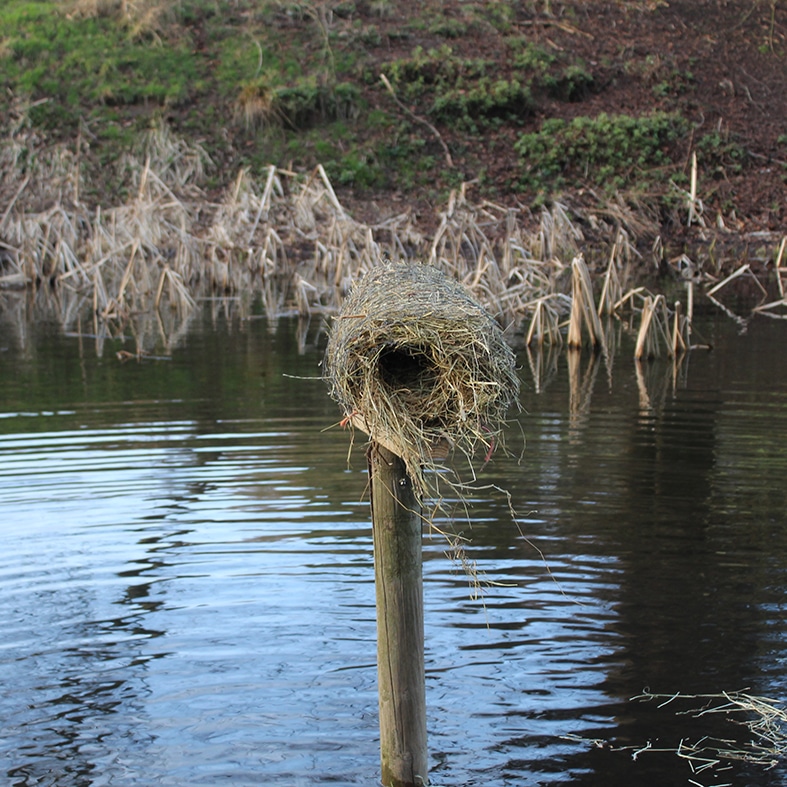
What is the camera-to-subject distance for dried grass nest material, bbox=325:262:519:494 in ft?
12.9

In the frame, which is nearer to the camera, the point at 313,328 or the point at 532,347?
the point at 532,347

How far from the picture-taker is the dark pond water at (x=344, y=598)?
4988 millimetres

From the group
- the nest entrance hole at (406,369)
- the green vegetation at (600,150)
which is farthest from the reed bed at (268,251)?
the nest entrance hole at (406,369)

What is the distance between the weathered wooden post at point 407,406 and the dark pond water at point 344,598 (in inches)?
28.7

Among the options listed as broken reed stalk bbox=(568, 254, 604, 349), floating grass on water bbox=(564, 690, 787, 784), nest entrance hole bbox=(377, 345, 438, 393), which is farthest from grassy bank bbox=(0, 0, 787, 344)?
nest entrance hole bbox=(377, 345, 438, 393)

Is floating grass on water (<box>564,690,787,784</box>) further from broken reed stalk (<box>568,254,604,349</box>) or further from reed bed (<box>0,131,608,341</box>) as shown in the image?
reed bed (<box>0,131,608,341</box>)

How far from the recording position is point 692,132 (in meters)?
31.1

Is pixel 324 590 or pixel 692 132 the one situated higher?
pixel 692 132

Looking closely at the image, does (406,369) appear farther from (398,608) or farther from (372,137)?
(372,137)

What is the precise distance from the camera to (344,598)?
21.9ft

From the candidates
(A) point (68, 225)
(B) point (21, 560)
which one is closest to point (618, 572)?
(B) point (21, 560)

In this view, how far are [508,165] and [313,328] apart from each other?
14386 millimetres

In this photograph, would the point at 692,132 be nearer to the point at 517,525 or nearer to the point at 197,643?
the point at 517,525

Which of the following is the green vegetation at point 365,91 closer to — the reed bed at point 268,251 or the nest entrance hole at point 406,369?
the reed bed at point 268,251
